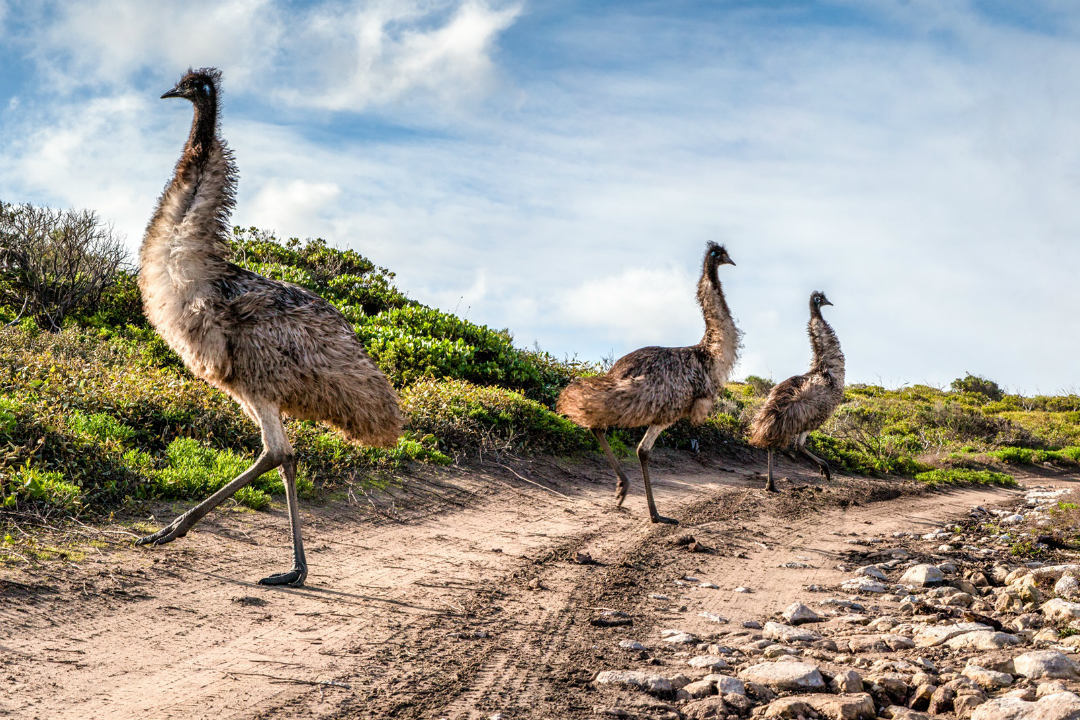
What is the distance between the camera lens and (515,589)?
5910 mm

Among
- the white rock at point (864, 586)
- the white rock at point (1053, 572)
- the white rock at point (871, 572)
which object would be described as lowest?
the white rock at point (864, 586)

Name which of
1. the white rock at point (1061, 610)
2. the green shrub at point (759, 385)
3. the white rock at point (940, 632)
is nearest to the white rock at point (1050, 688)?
the white rock at point (940, 632)

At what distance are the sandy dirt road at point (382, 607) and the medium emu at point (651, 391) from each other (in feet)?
3.35

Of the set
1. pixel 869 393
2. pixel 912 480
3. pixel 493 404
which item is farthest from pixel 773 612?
pixel 869 393

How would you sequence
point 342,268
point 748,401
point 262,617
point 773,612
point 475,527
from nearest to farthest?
1. point 262,617
2. point 773,612
3. point 475,527
4. point 342,268
5. point 748,401

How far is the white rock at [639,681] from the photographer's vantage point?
4.09 metres

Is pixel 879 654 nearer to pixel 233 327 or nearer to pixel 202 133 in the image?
pixel 233 327

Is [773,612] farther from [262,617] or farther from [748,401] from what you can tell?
[748,401]

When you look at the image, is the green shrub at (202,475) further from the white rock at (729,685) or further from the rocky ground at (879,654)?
the white rock at (729,685)

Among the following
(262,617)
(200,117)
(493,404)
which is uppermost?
(200,117)

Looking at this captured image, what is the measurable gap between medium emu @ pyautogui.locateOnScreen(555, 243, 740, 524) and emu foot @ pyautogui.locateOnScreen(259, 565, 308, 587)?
4194mm

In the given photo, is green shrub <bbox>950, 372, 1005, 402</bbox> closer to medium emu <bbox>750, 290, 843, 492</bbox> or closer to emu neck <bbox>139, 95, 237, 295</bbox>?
medium emu <bbox>750, 290, 843, 492</bbox>

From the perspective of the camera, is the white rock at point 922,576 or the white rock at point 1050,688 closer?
the white rock at point 1050,688

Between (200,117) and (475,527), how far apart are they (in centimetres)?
422
